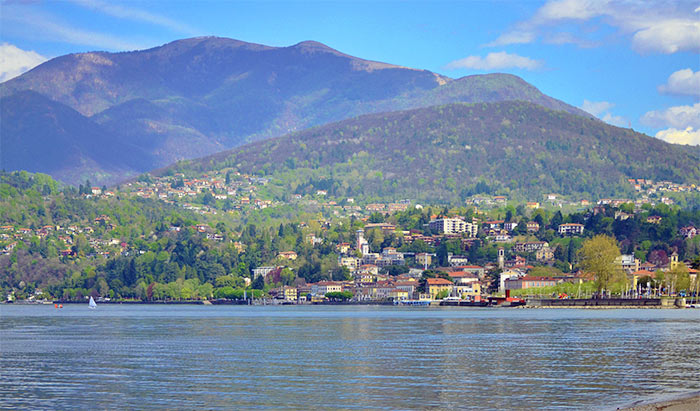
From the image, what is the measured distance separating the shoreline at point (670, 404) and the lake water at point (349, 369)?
756 millimetres

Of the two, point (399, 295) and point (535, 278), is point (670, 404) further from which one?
point (399, 295)

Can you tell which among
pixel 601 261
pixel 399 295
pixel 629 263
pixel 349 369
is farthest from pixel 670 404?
pixel 399 295

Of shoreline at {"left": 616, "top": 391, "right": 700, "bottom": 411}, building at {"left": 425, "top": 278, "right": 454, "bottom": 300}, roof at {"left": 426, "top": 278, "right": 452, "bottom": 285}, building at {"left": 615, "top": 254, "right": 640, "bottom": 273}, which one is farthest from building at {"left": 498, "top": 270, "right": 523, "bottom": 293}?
shoreline at {"left": 616, "top": 391, "right": 700, "bottom": 411}

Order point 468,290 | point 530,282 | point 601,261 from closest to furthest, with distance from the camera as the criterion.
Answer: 1. point 601,261
2. point 530,282
3. point 468,290

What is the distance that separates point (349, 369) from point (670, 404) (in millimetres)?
16312

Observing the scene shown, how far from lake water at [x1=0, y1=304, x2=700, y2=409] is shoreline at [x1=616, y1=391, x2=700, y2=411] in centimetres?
76

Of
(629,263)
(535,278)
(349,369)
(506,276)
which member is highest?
(629,263)

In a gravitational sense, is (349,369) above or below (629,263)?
below

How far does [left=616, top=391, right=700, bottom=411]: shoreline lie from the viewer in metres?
32.5

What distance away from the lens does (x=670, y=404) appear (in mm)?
33469

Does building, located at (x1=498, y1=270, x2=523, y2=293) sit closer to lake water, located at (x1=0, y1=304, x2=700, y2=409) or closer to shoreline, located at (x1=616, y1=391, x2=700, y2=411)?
lake water, located at (x1=0, y1=304, x2=700, y2=409)

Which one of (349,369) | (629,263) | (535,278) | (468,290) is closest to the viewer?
(349,369)

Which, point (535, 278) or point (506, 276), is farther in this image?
point (506, 276)

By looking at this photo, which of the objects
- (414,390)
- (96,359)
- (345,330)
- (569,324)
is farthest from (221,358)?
(569,324)
